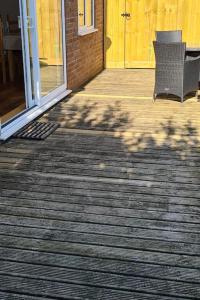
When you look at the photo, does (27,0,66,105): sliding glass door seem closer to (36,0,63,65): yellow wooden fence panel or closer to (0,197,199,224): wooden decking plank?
(36,0,63,65): yellow wooden fence panel

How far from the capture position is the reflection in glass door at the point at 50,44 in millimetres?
5184

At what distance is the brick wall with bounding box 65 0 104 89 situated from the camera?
248 inches

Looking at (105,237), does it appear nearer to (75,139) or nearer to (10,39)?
(75,139)

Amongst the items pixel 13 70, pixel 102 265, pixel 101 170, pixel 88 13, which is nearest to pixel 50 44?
pixel 13 70

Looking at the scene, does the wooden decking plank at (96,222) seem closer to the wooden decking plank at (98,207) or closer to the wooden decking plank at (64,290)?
the wooden decking plank at (98,207)

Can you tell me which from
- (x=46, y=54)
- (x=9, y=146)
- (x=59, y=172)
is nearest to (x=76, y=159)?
(x=59, y=172)

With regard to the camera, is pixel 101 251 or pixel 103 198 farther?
pixel 103 198

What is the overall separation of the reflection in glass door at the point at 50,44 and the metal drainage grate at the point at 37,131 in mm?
803

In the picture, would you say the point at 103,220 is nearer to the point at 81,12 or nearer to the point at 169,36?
the point at 169,36

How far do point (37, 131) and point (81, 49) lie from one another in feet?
10.0

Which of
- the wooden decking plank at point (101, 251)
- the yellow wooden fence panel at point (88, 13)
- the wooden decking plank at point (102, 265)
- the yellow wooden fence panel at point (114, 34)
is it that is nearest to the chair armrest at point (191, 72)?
the yellow wooden fence panel at point (88, 13)

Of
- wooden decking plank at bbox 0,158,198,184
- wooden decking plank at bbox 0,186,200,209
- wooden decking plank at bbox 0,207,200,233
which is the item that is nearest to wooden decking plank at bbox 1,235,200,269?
wooden decking plank at bbox 0,207,200,233

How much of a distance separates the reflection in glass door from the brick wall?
30cm

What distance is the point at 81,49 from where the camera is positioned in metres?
7.07
